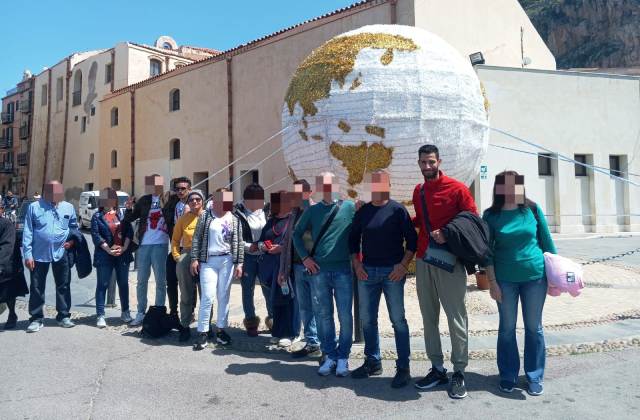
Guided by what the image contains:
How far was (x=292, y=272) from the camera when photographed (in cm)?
474

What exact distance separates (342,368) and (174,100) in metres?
22.9

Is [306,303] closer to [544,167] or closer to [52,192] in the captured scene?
[52,192]

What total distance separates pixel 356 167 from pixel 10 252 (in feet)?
15.0

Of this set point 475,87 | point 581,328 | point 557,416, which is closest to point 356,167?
point 475,87

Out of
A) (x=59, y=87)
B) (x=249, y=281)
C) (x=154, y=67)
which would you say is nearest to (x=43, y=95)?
(x=59, y=87)

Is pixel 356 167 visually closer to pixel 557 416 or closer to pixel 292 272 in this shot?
pixel 292 272

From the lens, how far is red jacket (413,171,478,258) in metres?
3.60

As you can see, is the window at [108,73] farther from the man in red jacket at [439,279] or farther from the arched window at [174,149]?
the man in red jacket at [439,279]

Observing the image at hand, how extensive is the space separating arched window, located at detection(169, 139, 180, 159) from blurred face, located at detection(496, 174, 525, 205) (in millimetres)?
22836

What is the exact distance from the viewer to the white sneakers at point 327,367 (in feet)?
13.2

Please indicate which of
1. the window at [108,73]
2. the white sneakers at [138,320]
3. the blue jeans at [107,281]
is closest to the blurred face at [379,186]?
the white sneakers at [138,320]

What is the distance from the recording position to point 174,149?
81.8ft

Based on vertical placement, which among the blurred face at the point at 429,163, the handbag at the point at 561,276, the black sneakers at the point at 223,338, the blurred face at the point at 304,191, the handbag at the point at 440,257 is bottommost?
the black sneakers at the point at 223,338

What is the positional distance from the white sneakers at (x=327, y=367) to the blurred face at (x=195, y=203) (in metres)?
2.24
